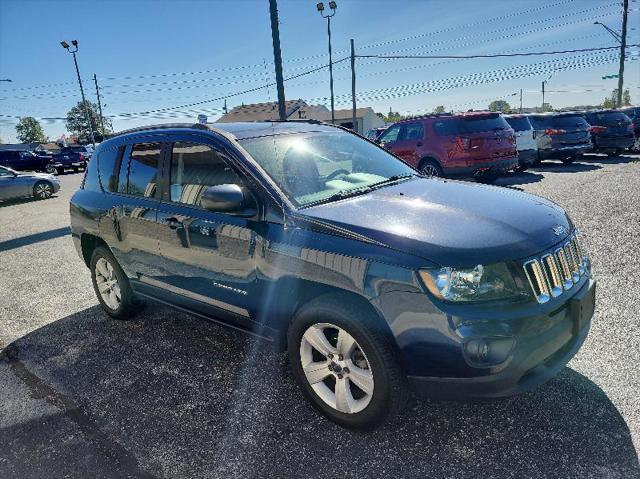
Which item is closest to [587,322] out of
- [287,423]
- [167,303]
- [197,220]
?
[287,423]

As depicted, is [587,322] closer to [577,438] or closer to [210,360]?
[577,438]

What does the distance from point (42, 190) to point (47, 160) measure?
42.7 feet

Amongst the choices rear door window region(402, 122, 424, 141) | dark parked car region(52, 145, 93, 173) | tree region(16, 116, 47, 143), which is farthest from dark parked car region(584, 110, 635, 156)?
tree region(16, 116, 47, 143)

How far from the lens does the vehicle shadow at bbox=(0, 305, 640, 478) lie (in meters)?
2.43

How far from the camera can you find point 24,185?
15.1 m

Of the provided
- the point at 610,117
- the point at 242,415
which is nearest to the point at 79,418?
the point at 242,415

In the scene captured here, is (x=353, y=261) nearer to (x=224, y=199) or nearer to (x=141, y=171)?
(x=224, y=199)

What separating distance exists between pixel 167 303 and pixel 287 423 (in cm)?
163

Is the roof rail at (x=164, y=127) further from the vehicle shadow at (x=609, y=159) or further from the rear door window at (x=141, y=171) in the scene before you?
the vehicle shadow at (x=609, y=159)

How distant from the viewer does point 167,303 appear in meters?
3.90

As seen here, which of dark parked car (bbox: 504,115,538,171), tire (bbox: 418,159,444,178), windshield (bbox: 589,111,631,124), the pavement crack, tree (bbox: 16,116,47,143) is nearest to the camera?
the pavement crack

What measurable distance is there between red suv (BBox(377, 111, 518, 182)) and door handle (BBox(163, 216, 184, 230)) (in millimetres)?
7157

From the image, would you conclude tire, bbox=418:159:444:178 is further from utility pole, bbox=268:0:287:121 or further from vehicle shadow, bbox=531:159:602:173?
vehicle shadow, bbox=531:159:602:173

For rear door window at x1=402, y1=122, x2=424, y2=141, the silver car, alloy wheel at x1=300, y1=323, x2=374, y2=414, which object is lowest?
alloy wheel at x1=300, y1=323, x2=374, y2=414
